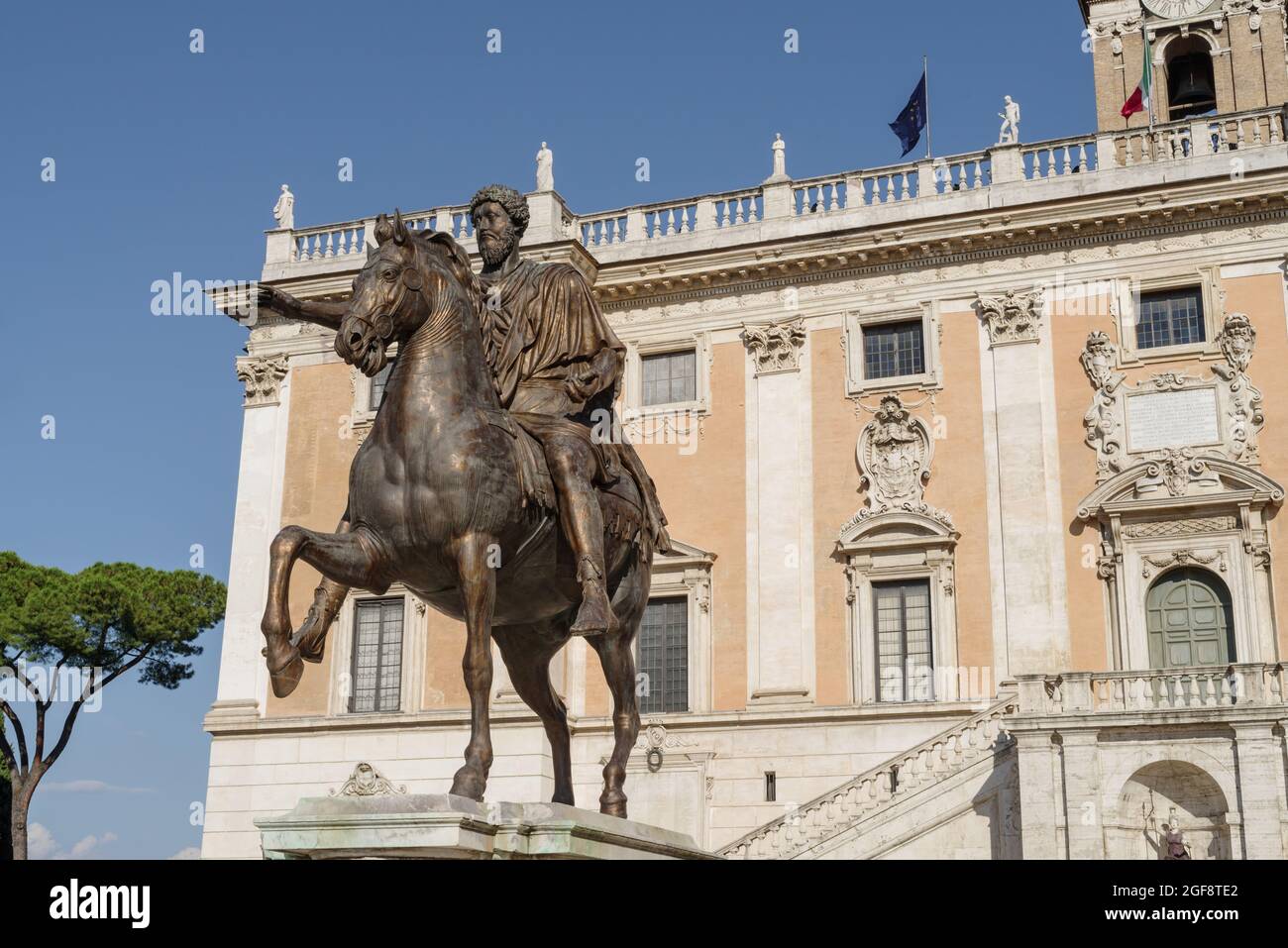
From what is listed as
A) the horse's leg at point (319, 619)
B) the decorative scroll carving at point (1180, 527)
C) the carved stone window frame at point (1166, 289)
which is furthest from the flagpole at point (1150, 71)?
the horse's leg at point (319, 619)

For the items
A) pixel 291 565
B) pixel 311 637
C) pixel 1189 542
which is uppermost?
pixel 1189 542

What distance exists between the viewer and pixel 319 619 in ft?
22.6

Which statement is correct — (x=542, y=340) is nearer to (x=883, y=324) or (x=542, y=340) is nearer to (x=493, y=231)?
(x=493, y=231)

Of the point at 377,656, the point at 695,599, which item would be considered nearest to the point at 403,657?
the point at 377,656

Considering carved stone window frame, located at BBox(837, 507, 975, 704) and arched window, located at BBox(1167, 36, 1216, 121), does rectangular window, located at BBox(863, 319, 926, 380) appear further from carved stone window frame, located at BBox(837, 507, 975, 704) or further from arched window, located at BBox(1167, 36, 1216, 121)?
arched window, located at BBox(1167, 36, 1216, 121)

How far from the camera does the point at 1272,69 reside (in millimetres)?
Result: 31891

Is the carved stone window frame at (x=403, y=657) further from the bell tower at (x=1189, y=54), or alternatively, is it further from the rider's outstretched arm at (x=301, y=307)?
the rider's outstretched arm at (x=301, y=307)

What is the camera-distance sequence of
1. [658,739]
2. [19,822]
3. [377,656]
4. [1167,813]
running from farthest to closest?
[19,822] → [377,656] → [658,739] → [1167,813]

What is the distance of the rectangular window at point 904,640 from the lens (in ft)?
79.2

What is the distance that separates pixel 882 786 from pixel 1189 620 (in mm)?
5932

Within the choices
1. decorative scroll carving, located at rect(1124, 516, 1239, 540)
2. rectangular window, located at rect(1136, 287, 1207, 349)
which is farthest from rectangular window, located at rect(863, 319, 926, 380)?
decorative scroll carving, located at rect(1124, 516, 1239, 540)

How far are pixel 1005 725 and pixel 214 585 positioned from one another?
2797 centimetres
